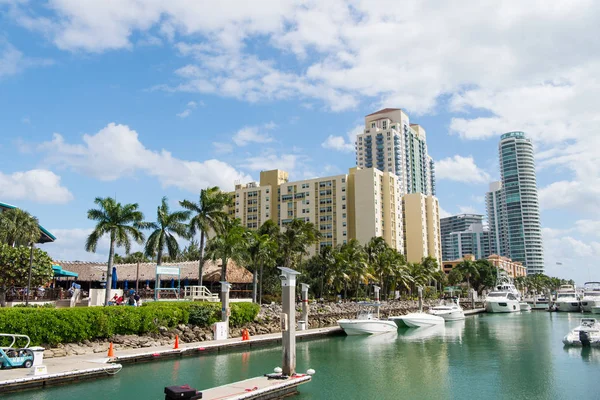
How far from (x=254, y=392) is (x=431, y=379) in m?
11.6

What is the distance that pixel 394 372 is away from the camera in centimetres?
2769

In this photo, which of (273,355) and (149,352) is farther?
(273,355)

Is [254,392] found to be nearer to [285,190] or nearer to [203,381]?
[203,381]

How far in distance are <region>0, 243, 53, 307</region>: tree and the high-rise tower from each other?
472ft

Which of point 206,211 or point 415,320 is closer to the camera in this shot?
point 206,211

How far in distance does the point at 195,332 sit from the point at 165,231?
49.9 ft

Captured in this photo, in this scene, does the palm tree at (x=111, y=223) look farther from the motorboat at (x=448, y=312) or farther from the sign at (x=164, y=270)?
the motorboat at (x=448, y=312)

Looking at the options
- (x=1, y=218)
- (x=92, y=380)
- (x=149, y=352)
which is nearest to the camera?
(x=92, y=380)

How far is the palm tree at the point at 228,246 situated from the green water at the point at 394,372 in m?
11.6

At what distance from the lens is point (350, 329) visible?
45.2 meters

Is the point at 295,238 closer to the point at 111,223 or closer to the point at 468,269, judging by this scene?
the point at 111,223

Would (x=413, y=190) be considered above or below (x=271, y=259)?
above

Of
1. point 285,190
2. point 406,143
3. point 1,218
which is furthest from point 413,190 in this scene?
point 1,218

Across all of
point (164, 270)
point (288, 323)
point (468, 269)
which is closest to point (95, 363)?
point (288, 323)
